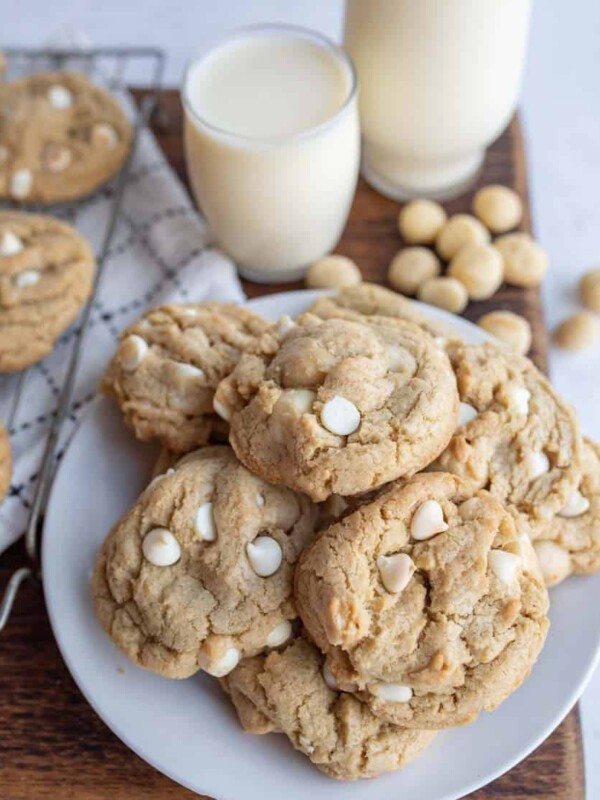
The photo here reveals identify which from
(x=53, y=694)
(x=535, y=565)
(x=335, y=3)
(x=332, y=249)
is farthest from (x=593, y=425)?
(x=335, y=3)

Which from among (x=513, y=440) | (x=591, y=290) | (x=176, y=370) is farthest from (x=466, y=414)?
(x=591, y=290)

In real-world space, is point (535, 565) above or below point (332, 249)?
above

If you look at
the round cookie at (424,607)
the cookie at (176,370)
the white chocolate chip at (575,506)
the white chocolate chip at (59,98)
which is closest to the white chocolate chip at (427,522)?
the round cookie at (424,607)

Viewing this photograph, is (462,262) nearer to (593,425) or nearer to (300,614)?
(593,425)

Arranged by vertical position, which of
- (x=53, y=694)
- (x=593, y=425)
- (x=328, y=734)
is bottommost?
(x=53, y=694)

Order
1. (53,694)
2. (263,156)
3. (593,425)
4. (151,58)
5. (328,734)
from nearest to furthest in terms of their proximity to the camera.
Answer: (328,734) < (53,694) < (263,156) < (593,425) < (151,58)

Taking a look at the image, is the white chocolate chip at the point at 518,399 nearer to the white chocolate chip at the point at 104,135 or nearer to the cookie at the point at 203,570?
the cookie at the point at 203,570
